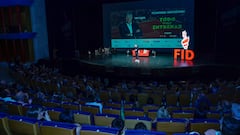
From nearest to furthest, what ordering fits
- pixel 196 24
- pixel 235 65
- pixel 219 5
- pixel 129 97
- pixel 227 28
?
pixel 129 97, pixel 235 65, pixel 227 28, pixel 219 5, pixel 196 24

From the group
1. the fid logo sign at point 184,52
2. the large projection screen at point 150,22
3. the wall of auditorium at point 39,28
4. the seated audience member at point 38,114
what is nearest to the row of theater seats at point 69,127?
the seated audience member at point 38,114

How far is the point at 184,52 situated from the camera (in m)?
18.5

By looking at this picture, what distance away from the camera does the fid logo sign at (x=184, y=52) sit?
18.2 m

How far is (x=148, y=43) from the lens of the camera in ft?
73.4

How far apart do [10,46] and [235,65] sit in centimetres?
1711

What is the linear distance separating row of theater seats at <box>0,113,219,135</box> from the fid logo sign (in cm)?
1284

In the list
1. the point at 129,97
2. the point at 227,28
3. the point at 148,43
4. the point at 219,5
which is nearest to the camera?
the point at 129,97

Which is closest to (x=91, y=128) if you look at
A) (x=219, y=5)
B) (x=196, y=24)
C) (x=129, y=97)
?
(x=129, y=97)

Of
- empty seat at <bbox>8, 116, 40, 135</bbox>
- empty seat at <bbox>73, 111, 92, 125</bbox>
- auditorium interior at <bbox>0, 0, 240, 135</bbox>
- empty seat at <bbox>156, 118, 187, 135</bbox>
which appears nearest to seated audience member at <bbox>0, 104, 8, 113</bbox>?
auditorium interior at <bbox>0, 0, 240, 135</bbox>

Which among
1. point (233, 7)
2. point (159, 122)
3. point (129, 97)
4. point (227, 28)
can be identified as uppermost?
point (233, 7)

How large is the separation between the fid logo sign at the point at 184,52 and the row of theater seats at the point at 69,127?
506 inches

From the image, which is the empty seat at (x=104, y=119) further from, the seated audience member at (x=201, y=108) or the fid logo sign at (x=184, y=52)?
the fid logo sign at (x=184, y=52)

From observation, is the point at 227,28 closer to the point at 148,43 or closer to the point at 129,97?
the point at 148,43

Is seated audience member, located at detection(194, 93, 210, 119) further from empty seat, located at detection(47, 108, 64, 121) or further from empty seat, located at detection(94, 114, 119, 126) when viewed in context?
empty seat, located at detection(47, 108, 64, 121)
